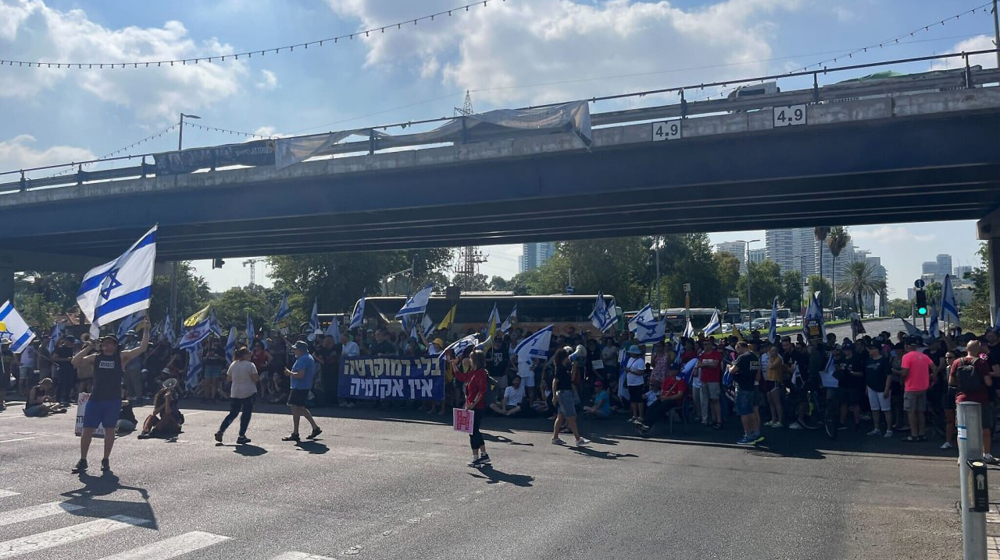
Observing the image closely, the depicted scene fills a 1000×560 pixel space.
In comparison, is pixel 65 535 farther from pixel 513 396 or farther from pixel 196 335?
pixel 196 335

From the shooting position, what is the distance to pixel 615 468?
34.4ft

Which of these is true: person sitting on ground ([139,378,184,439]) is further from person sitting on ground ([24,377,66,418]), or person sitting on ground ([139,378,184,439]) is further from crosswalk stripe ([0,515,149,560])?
crosswalk stripe ([0,515,149,560])

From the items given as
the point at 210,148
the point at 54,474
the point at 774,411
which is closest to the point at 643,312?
the point at 774,411

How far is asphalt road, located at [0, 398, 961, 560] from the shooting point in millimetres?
6777

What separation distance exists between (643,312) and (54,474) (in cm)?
1296

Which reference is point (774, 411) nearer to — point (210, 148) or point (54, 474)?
point (54, 474)

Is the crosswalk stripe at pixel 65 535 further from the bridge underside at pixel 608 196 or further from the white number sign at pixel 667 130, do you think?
the bridge underside at pixel 608 196

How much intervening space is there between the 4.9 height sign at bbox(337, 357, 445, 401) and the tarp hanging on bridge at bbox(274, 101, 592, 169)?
22.7 feet

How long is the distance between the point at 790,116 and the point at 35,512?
16380mm

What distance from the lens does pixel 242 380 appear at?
12.9 metres

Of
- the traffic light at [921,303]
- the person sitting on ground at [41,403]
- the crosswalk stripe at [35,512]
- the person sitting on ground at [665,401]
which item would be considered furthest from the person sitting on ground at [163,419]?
the traffic light at [921,303]

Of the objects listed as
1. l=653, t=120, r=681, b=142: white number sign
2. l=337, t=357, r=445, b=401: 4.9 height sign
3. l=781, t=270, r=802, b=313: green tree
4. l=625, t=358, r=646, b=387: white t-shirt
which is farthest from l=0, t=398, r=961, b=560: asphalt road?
l=781, t=270, r=802, b=313: green tree

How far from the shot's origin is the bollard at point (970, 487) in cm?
558

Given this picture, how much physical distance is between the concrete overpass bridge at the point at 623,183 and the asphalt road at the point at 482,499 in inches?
307
